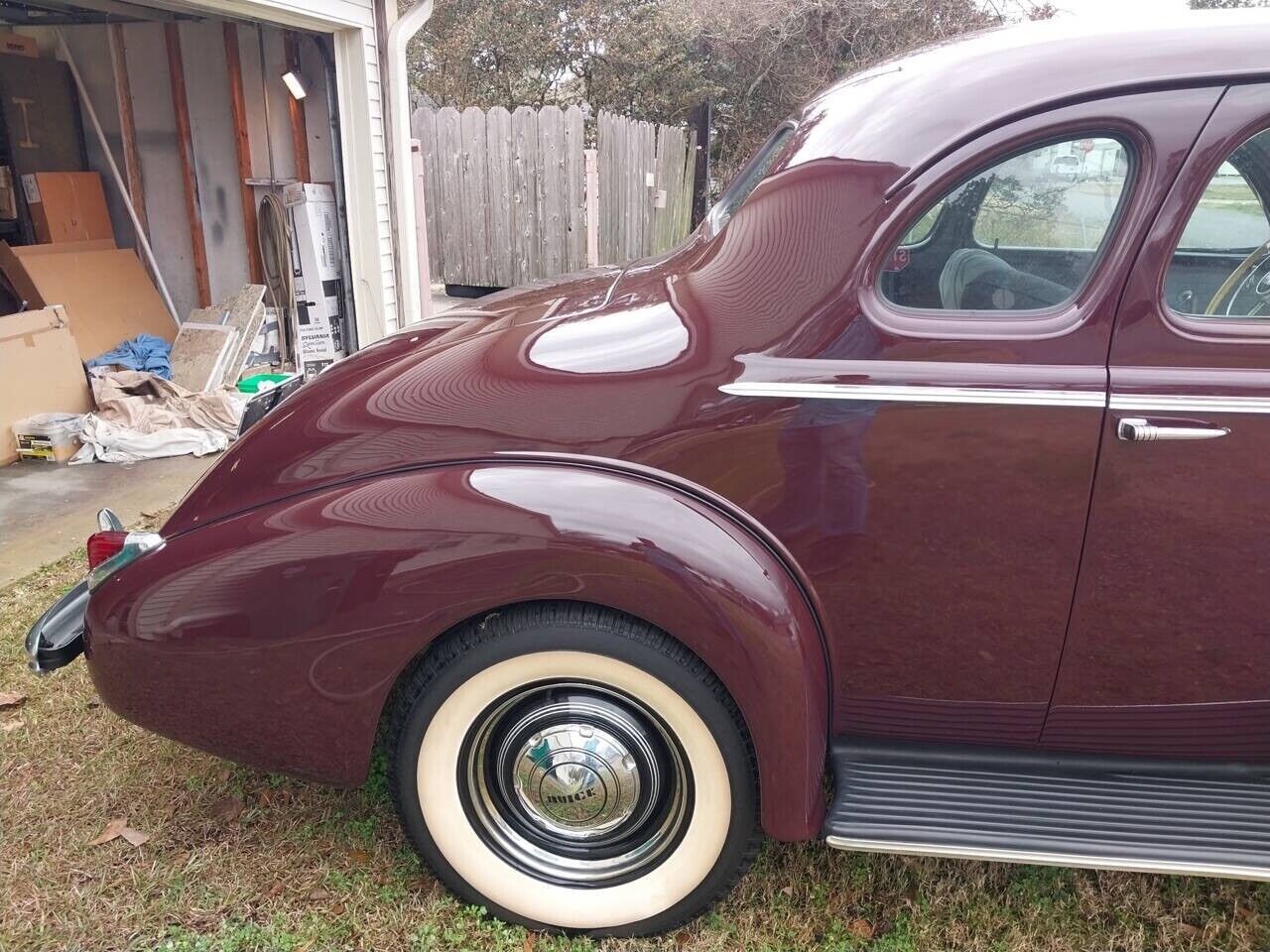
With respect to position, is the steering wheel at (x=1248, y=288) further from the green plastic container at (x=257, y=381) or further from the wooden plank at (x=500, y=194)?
the wooden plank at (x=500, y=194)

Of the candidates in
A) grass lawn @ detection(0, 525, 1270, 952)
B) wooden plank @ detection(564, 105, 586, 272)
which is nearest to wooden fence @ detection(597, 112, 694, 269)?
wooden plank @ detection(564, 105, 586, 272)

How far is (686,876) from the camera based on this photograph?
6.96 feet

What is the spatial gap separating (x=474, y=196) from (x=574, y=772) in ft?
30.2

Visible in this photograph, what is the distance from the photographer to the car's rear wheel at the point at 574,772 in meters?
1.98

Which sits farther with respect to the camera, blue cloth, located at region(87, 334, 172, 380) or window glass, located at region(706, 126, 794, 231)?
blue cloth, located at region(87, 334, 172, 380)

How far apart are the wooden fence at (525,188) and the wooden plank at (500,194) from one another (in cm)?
1

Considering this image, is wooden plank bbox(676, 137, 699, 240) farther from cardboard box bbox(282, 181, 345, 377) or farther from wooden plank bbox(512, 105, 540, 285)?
cardboard box bbox(282, 181, 345, 377)

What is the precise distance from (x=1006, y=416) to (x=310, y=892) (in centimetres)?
199

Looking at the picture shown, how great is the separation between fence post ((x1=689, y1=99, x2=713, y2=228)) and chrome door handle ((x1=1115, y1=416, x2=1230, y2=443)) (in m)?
Result: 9.74

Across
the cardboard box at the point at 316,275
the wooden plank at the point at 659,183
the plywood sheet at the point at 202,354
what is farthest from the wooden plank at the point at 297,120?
the wooden plank at the point at 659,183

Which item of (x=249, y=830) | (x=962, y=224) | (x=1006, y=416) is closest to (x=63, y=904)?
(x=249, y=830)

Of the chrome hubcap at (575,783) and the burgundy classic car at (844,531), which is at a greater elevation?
the burgundy classic car at (844,531)

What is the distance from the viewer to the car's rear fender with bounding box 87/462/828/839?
1.89 m

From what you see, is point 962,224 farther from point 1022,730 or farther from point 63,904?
point 63,904
